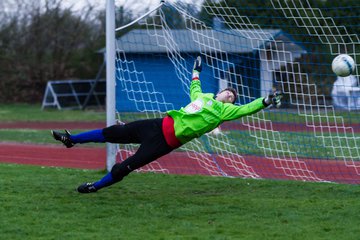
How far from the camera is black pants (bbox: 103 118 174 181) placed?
898 cm

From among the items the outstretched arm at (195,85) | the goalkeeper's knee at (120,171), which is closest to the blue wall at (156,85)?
the outstretched arm at (195,85)

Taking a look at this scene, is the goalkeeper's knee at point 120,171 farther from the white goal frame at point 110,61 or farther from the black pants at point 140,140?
the white goal frame at point 110,61

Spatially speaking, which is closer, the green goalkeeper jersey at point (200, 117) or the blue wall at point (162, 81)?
the green goalkeeper jersey at point (200, 117)

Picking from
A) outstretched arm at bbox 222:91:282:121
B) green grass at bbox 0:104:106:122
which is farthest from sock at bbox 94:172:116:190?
green grass at bbox 0:104:106:122

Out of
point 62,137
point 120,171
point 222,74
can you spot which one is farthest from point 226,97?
point 222,74

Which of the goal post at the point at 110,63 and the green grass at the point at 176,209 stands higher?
the goal post at the point at 110,63

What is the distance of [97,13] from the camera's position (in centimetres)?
3756

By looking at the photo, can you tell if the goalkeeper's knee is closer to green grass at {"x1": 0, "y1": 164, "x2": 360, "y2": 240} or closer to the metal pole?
green grass at {"x1": 0, "y1": 164, "x2": 360, "y2": 240}

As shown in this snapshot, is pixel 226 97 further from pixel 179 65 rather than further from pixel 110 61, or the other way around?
pixel 179 65

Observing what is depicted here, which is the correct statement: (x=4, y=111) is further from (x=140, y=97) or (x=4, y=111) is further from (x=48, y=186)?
(x=48, y=186)

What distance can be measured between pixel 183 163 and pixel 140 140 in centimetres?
469

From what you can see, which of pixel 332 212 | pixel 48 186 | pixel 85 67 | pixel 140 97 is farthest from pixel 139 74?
pixel 85 67

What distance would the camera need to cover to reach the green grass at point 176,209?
729 centimetres

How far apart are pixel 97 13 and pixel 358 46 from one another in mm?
27362
